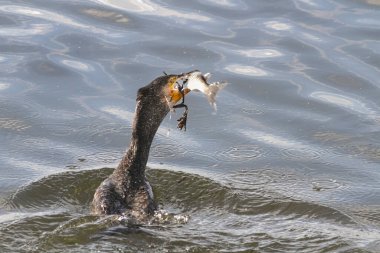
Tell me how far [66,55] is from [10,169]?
2.77 metres

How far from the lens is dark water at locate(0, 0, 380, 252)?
7.30 meters

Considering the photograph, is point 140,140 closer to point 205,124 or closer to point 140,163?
point 140,163

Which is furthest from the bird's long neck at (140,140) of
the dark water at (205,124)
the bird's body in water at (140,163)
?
the dark water at (205,124)

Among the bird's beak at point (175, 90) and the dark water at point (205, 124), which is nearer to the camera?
the dark water at point (205, 124)

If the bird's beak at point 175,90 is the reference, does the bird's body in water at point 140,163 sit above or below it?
below

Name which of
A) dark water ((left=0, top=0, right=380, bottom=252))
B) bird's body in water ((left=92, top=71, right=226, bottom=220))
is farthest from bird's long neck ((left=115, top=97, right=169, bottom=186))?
dark water ((left=0, top=0, right=380, bottom=252))

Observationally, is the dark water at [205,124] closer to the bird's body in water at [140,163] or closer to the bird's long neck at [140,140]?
the bird's body in water at [140,163]

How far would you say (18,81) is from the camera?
10273 millimetres

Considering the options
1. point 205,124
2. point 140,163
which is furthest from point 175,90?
point 205,124

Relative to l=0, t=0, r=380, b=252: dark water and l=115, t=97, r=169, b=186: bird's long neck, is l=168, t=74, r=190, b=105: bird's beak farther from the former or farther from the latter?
l=0, t=0, r=380, b=252: dark water

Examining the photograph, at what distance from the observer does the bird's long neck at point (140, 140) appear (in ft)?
25.0

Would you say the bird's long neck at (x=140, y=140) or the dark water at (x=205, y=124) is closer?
the dark water at (x=205, y=124)

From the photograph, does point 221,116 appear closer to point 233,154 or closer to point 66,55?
point 233,154

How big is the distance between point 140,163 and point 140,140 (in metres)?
0.18
